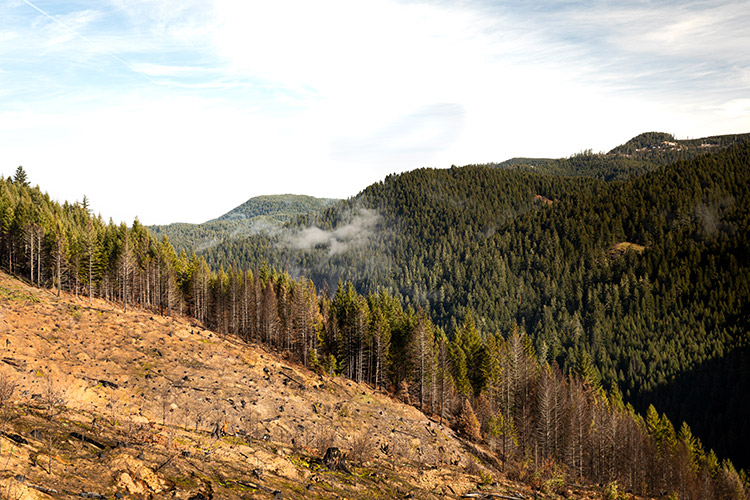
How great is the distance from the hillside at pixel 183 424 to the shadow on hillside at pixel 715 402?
112754 mm

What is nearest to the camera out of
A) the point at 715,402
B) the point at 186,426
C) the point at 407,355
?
the point at 186,426

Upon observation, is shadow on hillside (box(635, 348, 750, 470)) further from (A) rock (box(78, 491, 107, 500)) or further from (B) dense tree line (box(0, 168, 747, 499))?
(A) rock (box(78, 491, 107, 500))

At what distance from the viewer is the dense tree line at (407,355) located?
61469 millimetres

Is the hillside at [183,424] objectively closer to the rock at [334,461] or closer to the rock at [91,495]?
the rock at [91,495]

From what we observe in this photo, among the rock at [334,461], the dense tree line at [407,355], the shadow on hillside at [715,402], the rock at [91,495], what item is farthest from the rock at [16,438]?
the shadow on hillside at [715,402]

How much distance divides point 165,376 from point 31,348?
9.74 metres

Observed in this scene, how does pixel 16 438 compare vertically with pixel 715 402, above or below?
above

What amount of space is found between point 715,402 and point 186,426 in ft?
529

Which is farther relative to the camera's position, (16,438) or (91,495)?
(16,438)

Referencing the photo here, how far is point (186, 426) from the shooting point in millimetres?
29391

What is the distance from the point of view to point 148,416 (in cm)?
2883

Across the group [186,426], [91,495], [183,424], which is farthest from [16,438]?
[183,424]

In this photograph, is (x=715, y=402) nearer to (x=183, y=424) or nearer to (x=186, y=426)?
(x=183, y=424)

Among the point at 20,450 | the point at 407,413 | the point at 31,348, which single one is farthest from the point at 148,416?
the point at 407,413
